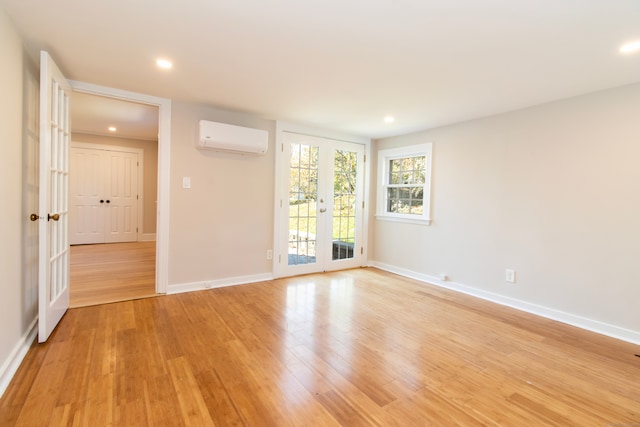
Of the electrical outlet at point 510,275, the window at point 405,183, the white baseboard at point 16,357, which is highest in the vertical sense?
the window at point 405,183

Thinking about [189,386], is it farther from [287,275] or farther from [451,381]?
[287,275]

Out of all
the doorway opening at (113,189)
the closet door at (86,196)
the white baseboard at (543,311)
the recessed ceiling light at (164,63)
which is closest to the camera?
the recessed ceiling light at (164,63)

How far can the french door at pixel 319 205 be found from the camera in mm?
4172

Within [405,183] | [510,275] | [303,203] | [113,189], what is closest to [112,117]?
[113,189]

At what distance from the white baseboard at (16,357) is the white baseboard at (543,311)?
3972 millimetres

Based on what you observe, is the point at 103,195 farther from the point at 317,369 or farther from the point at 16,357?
the point at 317,369

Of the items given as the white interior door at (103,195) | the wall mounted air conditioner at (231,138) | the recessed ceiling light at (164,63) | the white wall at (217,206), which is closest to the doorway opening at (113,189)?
the white interior door at (103,195)

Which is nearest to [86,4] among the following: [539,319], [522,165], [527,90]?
[527,90]

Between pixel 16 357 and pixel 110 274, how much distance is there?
2.33m

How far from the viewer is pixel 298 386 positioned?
1.78 meters

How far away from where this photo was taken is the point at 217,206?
365 cm

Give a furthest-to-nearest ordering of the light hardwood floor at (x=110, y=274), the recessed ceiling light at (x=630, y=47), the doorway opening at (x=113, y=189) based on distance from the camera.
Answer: the doorway opening at (x=113, y=189), the light hardwood floor at (x=110, y=274), the recessed ceiling light at (x=630, y=47)

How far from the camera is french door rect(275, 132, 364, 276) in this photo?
164 inches

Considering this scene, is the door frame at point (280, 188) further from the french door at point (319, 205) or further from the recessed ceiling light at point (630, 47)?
the recessed ceiling light at point (630, 47)
